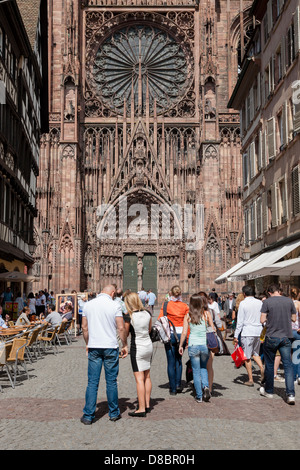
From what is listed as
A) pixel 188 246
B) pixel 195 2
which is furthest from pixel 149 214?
pixel 195 2

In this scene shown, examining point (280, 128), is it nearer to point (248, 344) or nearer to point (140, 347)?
point (248, 344)

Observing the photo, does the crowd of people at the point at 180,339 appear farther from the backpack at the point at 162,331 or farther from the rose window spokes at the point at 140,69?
the rose window spokes at the point at 140,69

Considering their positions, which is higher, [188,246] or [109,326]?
[188,246]

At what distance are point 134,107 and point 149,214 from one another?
876 cm

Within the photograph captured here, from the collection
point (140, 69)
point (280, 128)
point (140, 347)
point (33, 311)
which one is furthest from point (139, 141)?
point (140, 347)

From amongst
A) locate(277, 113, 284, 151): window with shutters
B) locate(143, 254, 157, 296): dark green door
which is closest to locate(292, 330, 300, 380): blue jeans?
locate(277, 113, 284, 151): window with shutters

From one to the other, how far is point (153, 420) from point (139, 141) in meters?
37.0

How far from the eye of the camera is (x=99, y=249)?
4147 centimetres

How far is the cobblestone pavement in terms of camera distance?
6043 millimetres

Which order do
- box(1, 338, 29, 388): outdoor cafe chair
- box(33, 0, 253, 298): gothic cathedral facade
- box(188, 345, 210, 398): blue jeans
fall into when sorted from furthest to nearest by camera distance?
box(33, 0, 253, 298): gothic cathedral facade, box(1, 338, 29, 388): outdoor cafe chair, box(188, 345, 210, 398): blue jeans

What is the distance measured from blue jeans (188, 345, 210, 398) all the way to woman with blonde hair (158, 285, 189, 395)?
706 millimetres

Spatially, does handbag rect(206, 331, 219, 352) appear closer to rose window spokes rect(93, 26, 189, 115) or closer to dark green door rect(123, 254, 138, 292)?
dark green door rect(123, 254, 138, 292)

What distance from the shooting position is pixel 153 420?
286 inches

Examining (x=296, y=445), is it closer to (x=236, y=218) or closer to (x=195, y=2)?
(x=236, y=218)
